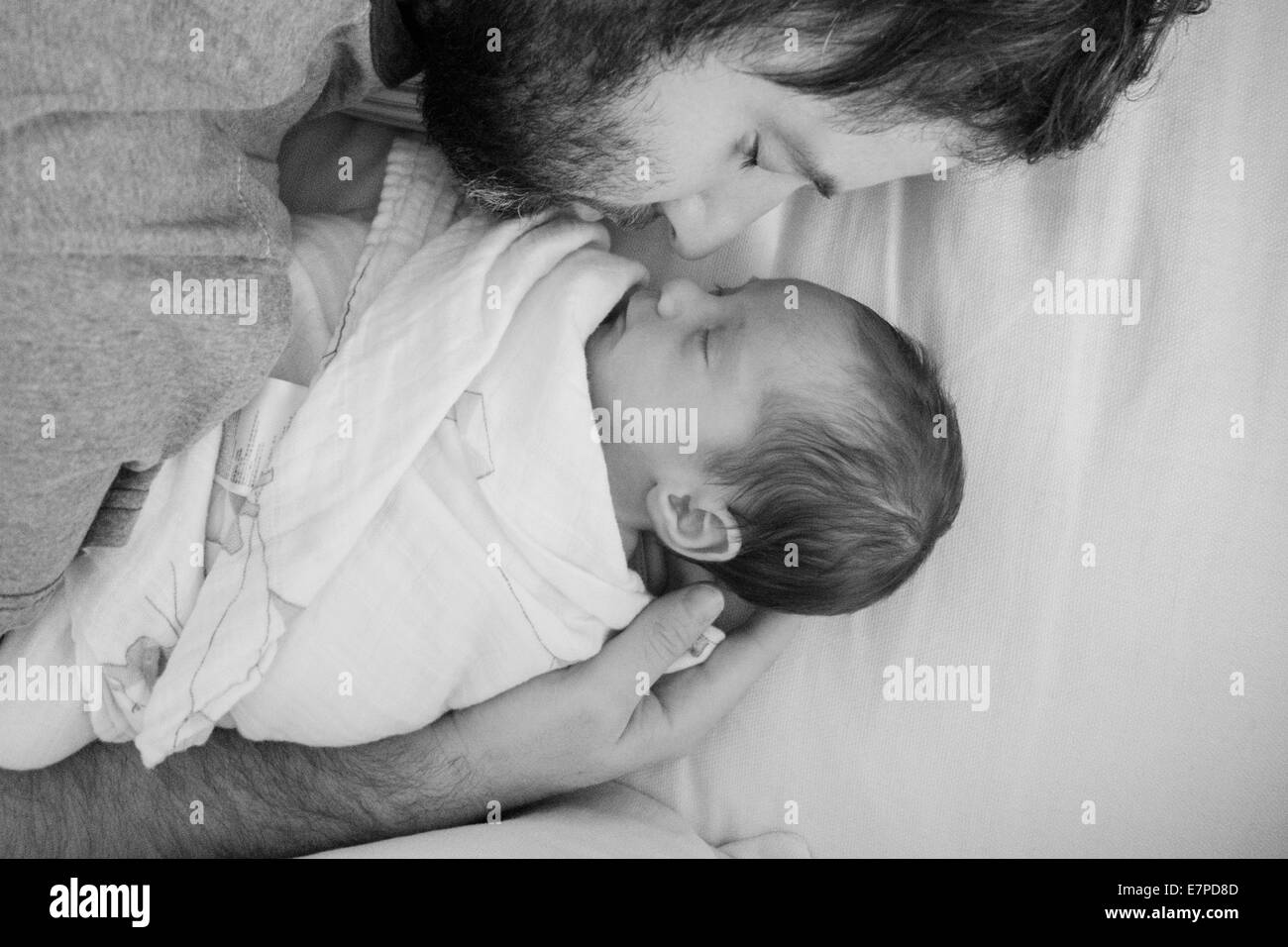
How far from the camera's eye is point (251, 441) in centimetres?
108

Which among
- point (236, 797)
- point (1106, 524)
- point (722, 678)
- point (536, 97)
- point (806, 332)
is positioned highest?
point (536, 97)

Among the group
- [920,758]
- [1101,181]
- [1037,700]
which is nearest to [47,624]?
[920,758]

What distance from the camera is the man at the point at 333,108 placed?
830 mm

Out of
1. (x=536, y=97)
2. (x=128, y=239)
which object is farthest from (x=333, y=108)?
(x=128, y=239)

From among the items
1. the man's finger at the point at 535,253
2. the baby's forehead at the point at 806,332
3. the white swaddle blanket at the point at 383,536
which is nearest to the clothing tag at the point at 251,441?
the white swaddle blanket at the point at 383,536

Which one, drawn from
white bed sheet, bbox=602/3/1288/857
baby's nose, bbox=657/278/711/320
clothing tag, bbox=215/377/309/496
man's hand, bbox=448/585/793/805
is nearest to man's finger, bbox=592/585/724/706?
man's hand, bbox=448/585/793/805

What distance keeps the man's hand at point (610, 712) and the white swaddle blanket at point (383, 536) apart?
0.18 ft

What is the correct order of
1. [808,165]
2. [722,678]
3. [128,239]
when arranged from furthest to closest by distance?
[722,678] < [808,165] < [128,239]

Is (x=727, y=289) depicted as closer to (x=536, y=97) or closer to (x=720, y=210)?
(x=720, y=210)

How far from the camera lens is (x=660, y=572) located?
1307 millimetres

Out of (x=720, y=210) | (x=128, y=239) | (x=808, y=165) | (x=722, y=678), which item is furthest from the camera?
(x=722, y=678)

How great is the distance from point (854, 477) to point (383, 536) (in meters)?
0.49

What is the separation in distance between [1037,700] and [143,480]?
98 centimetres
